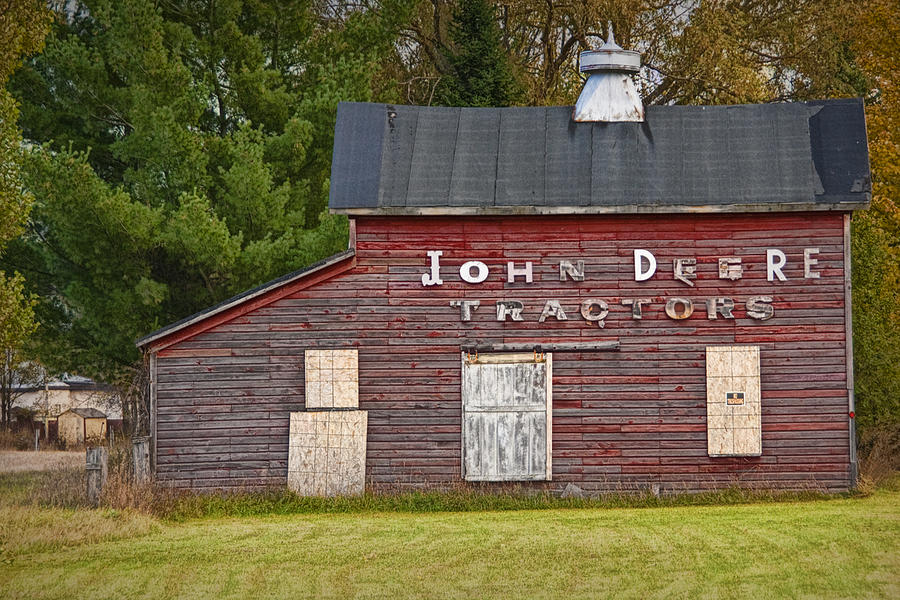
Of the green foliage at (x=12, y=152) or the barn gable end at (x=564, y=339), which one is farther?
the green foliage at (x=12, y=152)

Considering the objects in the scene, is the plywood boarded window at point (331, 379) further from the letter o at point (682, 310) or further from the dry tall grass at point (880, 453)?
the dry tall grass at point (880, 453)

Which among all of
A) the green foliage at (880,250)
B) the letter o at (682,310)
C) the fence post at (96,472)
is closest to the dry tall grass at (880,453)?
the green foliage at (880,250)

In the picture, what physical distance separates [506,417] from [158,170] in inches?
458

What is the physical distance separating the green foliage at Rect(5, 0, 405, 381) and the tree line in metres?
0.05

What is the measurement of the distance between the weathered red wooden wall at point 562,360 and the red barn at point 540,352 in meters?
0.03

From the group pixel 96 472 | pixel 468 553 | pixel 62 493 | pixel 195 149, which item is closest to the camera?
pixel 468 553

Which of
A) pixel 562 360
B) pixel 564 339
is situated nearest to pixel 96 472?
pixel 562 360

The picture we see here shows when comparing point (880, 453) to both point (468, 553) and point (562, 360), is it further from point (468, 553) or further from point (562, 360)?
point (468, 553)

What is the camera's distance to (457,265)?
18.7 meters

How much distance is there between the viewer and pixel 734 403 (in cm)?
1850

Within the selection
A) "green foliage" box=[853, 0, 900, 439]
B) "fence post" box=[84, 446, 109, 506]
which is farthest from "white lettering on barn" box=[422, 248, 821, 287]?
"fence post" box=[84, 446, 109, 506]

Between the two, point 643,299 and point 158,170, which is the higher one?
point 158,170

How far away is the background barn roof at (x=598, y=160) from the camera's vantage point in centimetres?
1872

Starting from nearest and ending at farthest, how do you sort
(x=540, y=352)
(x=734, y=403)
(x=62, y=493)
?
(x=62, y=493) < (x=734, y=403) < (x=540, y=352)
